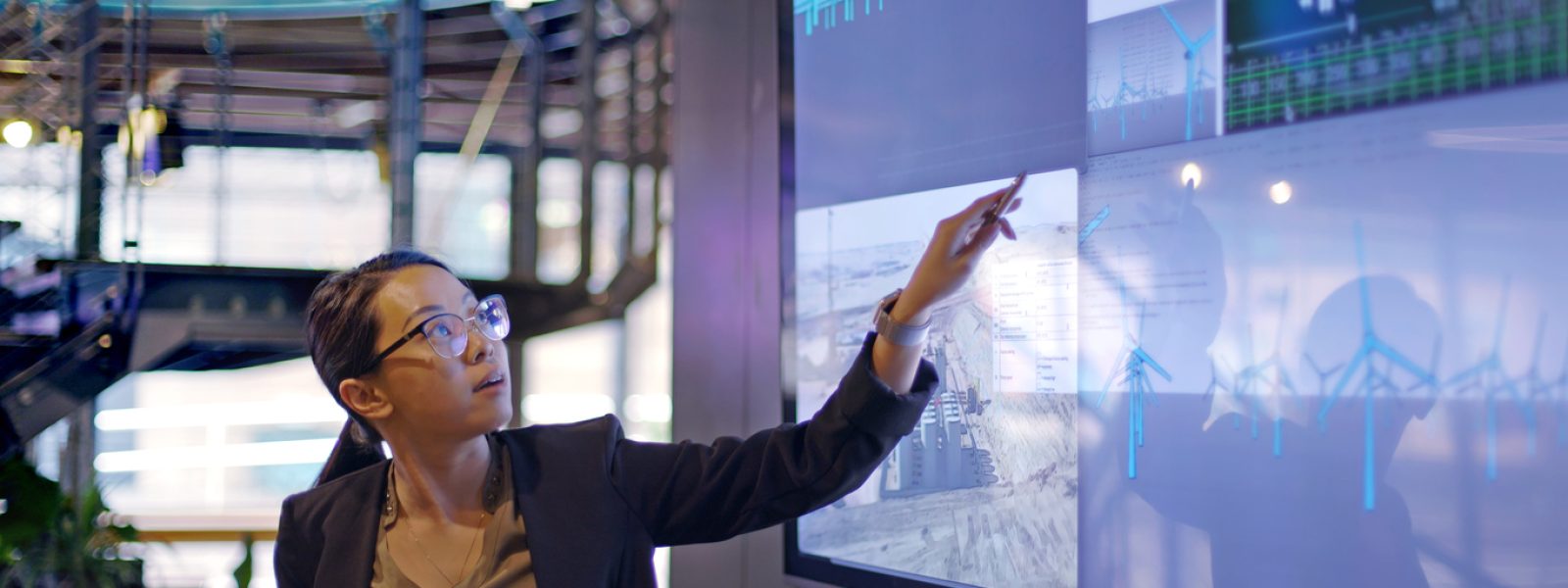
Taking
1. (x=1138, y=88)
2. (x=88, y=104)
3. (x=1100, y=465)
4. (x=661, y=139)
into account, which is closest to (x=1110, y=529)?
(x=1100, y=465)

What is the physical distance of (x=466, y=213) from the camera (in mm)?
6309

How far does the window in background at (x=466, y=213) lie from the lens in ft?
20.2

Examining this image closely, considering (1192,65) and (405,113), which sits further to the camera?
(405,113)

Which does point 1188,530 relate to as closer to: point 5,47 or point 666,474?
point 666,474

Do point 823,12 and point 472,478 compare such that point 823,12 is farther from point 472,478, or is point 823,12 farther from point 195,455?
point 195,455

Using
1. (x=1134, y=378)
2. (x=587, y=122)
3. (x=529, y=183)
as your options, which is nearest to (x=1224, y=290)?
(x=1134, y=378)

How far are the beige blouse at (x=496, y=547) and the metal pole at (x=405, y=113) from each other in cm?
408

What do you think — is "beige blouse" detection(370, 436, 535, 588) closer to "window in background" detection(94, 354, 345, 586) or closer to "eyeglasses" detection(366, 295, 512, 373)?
"eyeglasses" detection(366, 295, 512, 373)

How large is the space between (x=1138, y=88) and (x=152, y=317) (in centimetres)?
507

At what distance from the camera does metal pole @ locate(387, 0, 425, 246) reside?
5625mm

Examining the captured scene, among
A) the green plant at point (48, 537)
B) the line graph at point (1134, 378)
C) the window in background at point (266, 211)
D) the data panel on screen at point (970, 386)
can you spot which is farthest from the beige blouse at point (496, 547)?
A: the window in background at point (266, 211)

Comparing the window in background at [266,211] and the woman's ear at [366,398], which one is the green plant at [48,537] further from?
the woman's ear at [366,398]

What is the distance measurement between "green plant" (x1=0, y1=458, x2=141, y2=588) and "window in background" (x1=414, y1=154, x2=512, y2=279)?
7.40 feet

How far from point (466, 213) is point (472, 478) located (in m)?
4.92
